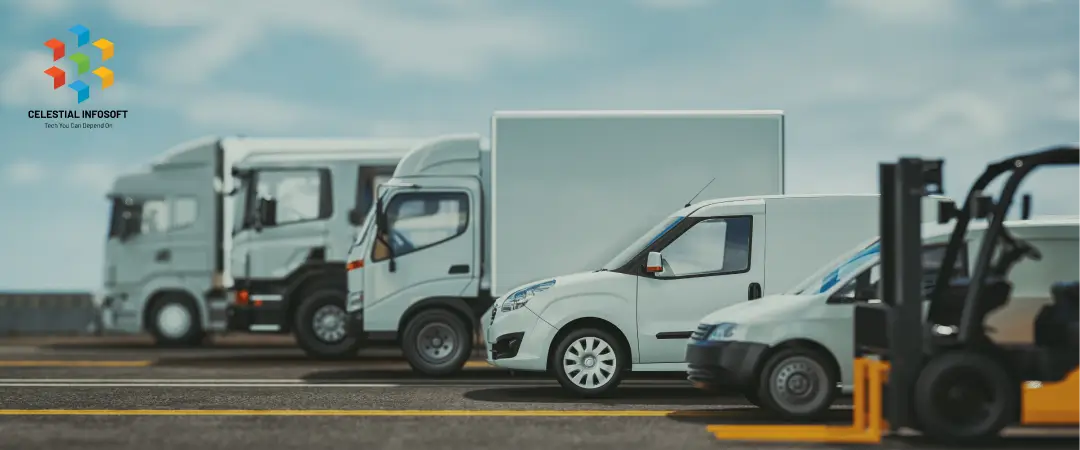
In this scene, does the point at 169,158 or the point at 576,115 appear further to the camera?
the point at 169,158

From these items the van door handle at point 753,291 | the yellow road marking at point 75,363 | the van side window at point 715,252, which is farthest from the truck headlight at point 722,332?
the yellow road marking at point 75,363

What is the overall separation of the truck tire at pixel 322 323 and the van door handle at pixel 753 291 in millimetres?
7768

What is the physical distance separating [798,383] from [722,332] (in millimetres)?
689

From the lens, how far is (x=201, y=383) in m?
13.6

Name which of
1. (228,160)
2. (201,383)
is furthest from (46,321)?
(201,383)

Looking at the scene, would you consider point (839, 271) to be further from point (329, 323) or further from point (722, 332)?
point (329, 323)

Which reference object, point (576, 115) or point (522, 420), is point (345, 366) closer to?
point (576, 115)

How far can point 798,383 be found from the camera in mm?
9906

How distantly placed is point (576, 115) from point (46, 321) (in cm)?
1843

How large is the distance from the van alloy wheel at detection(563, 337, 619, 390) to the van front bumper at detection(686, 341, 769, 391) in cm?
173

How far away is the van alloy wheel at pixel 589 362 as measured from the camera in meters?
11.9

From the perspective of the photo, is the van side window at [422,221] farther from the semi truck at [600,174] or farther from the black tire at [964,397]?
the black tire at [964,397]

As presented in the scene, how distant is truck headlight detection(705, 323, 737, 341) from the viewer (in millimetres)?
10009

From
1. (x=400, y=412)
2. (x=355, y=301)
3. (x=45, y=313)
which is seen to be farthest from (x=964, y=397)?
(x=45, y=313)
